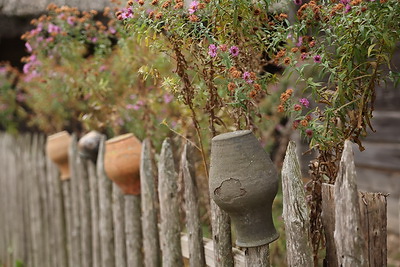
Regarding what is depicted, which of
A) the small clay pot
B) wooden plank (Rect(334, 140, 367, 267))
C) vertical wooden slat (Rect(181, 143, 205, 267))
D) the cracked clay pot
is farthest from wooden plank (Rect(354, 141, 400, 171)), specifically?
wooden plank (Rect(334, 140, 367, 267))

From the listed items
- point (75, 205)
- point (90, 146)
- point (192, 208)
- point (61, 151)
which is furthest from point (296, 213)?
point (61, 151)

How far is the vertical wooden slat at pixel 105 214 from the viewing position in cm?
293

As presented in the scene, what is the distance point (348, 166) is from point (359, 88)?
33 centimetres

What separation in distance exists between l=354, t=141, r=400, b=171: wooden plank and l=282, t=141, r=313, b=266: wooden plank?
2.97m

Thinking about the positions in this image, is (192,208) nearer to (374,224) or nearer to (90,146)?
(374,224)

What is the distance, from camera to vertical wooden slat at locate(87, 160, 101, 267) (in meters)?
3.14

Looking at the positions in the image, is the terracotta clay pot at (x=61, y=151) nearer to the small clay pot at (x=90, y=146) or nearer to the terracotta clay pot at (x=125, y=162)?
the small clay pot at (x=90, y=146)

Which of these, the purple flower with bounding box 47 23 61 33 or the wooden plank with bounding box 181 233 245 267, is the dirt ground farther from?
the purple flower with bounding box 47 23 61 33

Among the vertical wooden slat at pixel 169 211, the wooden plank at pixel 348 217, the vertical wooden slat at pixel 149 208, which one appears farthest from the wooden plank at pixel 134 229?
the wooden plank at pixel 348 217

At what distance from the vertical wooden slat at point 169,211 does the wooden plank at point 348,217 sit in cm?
95

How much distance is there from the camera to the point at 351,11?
1585 millimetres

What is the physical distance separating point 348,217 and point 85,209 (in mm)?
2142

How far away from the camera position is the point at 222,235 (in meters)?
1.98

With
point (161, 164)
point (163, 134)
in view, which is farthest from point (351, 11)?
point (163, 134)
